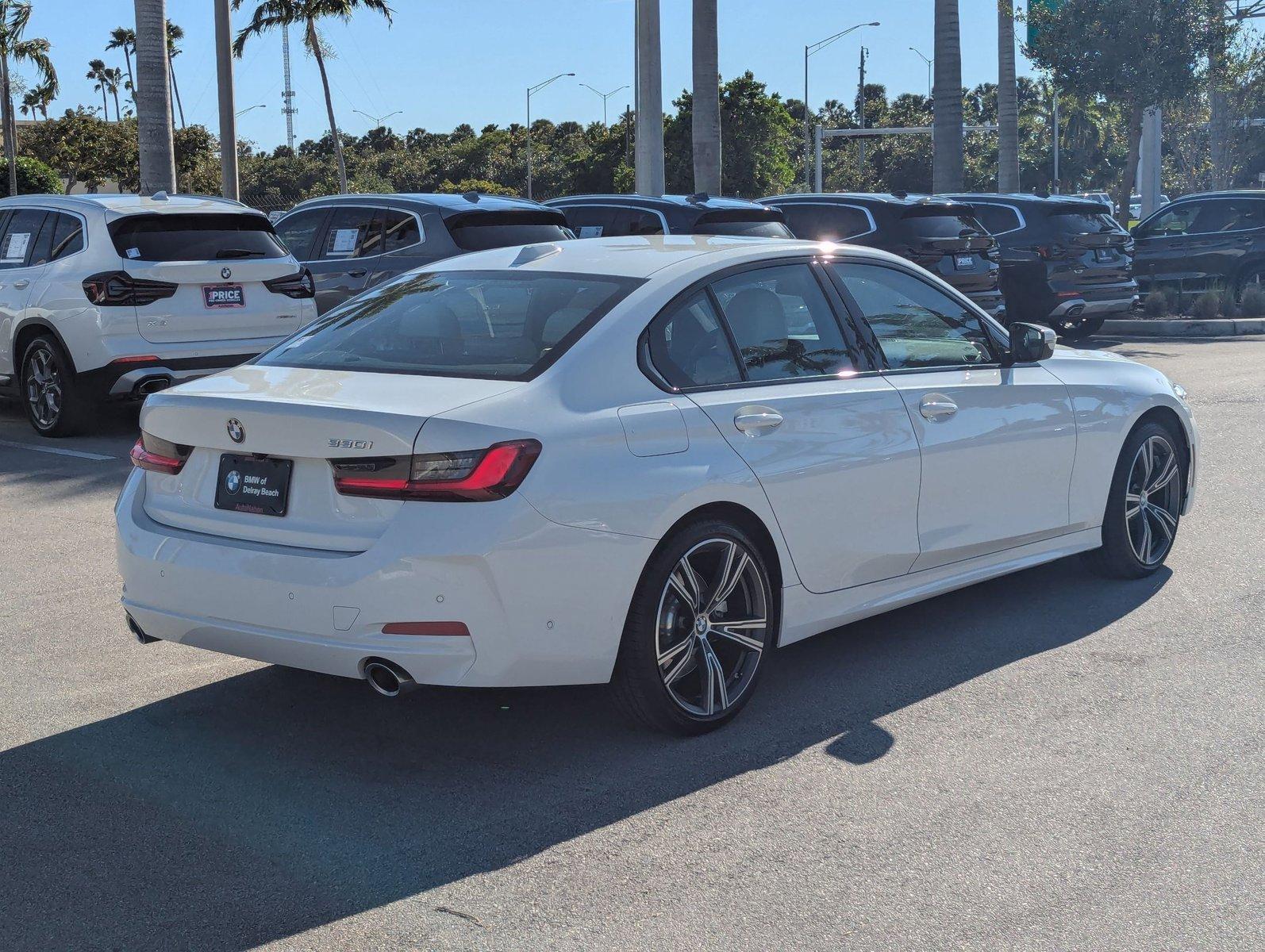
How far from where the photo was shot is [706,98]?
22.0 m

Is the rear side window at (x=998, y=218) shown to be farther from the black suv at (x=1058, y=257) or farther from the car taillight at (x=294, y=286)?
the car taillight at (x=294, y=286)

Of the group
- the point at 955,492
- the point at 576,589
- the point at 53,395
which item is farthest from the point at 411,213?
the point at 576,589

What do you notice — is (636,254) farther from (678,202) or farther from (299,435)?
(678,202)

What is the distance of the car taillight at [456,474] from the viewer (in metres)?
4.30

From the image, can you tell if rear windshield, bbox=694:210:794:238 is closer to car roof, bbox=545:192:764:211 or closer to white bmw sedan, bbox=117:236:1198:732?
car roof, bbox=545:192:764:211

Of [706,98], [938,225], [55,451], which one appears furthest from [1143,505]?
[706,98]

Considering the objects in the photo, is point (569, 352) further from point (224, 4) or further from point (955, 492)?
point (224, 4)

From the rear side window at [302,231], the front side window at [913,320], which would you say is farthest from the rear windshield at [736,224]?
the front side window at [913,320]

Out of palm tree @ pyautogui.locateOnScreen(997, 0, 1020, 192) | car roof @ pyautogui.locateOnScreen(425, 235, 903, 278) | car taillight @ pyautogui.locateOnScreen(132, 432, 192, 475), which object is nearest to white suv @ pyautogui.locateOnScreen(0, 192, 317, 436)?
car roof @ pyautogui.locateOnScreen(425, 235, 903, 278)

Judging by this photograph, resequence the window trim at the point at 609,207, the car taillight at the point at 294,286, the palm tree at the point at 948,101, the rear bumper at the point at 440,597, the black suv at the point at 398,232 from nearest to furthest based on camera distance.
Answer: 1. the rear bumper at the point at 440,597
2. the car taillight at the point at 294,286
3. the black suv at the point at 398,232
4. the window trim at the point at 609,207
5. the palm tree at the point at 948,101

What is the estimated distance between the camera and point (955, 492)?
5.82m

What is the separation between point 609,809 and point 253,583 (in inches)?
48.1

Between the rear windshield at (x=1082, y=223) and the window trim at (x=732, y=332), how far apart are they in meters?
12.7

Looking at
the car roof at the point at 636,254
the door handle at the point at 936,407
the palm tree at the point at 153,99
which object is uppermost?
the palm tree at the point at 153,99
